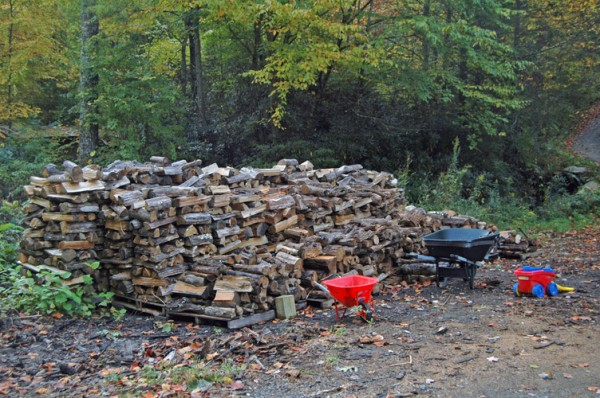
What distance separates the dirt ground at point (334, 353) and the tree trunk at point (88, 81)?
32.1 ft

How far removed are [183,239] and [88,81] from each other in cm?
1000

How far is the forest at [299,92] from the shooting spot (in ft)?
47.6

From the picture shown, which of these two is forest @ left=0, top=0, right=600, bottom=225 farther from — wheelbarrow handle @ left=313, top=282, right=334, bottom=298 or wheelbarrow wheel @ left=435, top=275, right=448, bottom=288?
wheelbarrow handle @ left=313, top=282, right=334, bottom=298

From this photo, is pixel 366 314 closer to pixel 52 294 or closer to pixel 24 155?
pixel 52 294

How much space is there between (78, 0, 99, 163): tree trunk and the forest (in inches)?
1.7

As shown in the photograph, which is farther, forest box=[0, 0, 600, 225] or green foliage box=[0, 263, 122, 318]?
forest box=[0, 0, 600, 225]

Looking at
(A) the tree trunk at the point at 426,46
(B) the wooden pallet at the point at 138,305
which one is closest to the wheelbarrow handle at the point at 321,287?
(B) the wooden pallet at the point at 138,305

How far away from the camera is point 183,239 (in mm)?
7055

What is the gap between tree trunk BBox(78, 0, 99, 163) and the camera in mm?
14992

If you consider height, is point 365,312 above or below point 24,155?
below

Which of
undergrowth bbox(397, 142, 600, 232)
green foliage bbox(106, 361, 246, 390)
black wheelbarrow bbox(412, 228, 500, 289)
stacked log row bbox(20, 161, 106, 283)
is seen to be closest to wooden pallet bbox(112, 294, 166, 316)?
stacked log row bbox(20, 161, 106, 283)

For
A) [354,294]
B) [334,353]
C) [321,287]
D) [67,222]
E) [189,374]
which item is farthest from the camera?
[67,222]

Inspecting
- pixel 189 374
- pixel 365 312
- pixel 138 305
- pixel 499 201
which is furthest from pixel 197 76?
pixel 189 374

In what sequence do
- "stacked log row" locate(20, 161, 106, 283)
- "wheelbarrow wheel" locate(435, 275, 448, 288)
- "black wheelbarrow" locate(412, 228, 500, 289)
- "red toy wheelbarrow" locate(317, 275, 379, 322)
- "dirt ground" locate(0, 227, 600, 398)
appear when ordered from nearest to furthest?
1. "dirt ground" locate(0, 227, 600, 398)
2. "red toy wheelbarrow" locate(317, 275, 379, 322)
3. "stacked log row" locate(20, 161, 106, 283)
4. "black wheelbarrow" locate(412, 228, 500, 289)
5. "wheelbarrow wheel" locate(435, 275, 448, 288)
